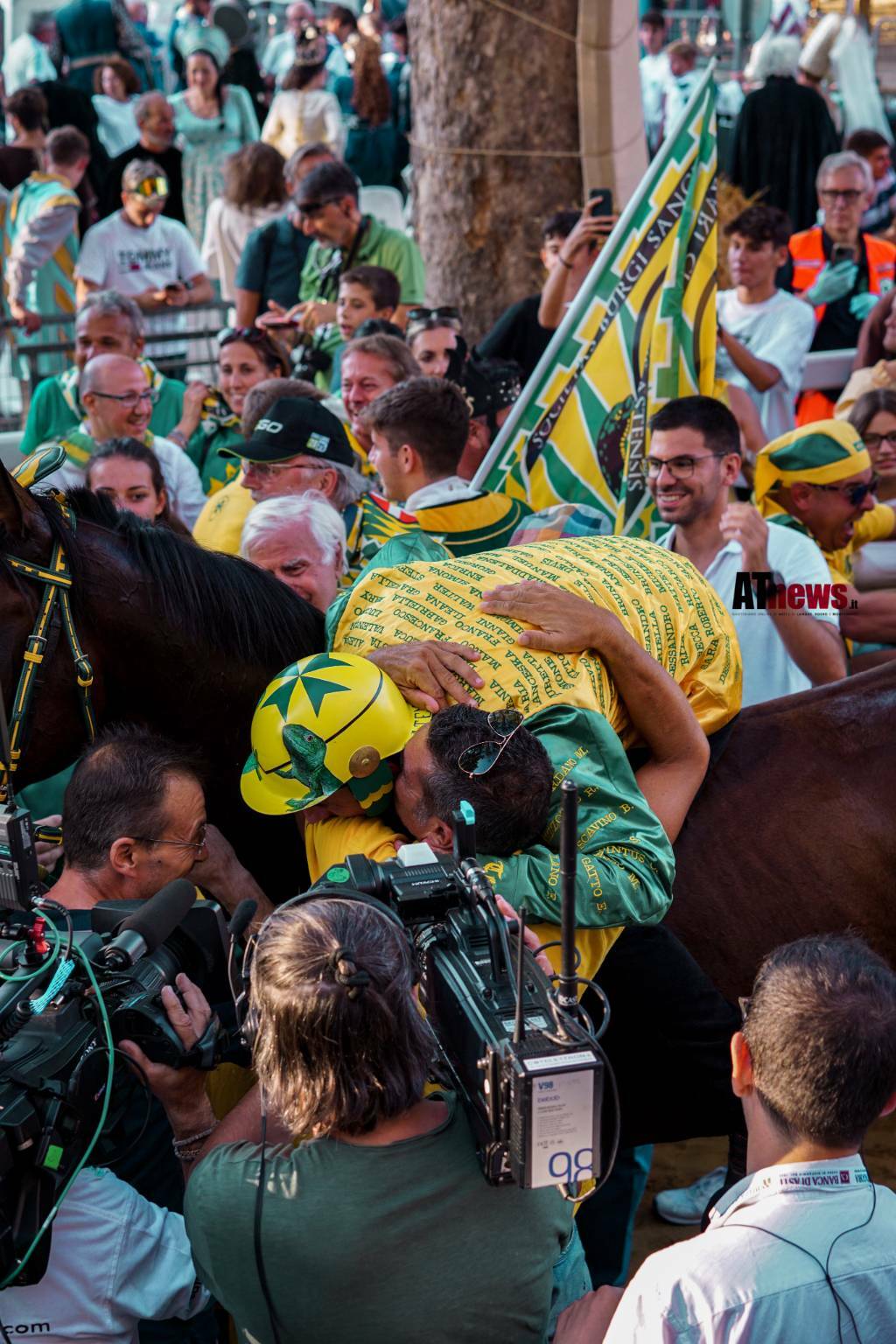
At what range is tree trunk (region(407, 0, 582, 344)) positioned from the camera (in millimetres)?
7836

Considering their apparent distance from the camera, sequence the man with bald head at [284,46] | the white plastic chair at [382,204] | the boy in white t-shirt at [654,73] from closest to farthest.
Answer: the white plastic chair at [382,204] < the man with bald head at [284,46] < the boy in white t-shirt at [654,73]

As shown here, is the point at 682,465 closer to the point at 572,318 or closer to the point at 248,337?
the point at 572,318

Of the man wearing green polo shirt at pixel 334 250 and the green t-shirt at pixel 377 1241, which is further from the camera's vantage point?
the man wearing green polo shirt at pixel 334 250

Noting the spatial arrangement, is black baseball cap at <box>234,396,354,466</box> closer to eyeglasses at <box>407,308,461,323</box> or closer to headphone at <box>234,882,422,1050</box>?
eyeglasses at <box>407,308,461,323</box>

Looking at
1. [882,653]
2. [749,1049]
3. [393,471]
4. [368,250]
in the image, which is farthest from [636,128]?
[749,1049]

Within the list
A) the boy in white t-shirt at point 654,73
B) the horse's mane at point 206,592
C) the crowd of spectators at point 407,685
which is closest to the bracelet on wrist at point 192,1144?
the crowd of spectators at point 407,685

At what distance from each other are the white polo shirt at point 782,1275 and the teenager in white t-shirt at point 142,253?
Result: 7.52 m

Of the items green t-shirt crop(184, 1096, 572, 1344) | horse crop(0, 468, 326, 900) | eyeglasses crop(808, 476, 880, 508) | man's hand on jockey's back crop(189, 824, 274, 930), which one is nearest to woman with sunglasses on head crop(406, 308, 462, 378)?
eyeglasses crop(808, 476, 880, 508)

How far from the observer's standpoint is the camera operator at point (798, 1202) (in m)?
1.81

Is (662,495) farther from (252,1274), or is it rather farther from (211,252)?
(211,252)

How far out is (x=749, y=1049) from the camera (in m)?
2.05

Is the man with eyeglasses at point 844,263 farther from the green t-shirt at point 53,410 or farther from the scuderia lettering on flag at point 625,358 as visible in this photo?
the green t-shirt at point 53,410

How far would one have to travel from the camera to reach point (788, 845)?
3191 mm

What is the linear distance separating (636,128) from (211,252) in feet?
11.2
